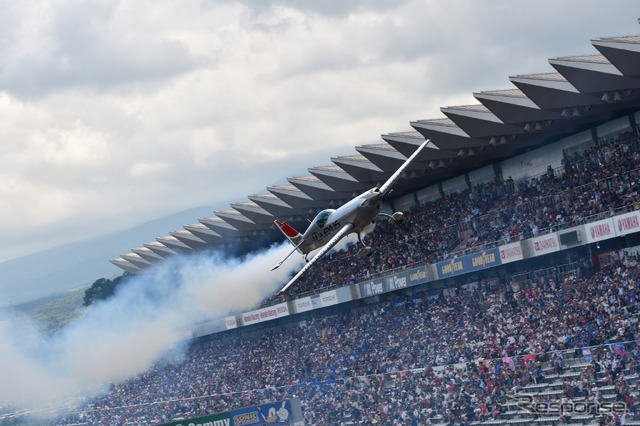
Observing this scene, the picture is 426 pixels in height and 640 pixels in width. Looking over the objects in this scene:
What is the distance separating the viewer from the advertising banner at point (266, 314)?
Answer: 59625 millimetres

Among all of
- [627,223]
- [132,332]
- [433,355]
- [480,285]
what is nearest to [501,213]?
[480,285]

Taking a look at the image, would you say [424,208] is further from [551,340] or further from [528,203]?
[551,340]

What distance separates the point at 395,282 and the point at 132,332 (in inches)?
1219

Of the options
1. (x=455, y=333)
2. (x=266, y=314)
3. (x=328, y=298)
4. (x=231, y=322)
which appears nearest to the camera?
(x=455, y=333)

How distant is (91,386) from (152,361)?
5.84 meters

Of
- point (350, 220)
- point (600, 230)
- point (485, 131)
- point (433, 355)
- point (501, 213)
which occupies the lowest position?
point (433, 355)

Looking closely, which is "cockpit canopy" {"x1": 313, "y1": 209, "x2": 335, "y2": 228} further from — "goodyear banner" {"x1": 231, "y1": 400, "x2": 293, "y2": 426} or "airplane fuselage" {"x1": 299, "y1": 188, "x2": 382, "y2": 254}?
"goodyear banner" {"x1": 231, "y1": 400, "x2": 293, "y2": 426}

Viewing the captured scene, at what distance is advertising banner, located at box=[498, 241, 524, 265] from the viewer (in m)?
41.5

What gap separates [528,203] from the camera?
4359 cm

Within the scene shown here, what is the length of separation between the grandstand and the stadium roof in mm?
112

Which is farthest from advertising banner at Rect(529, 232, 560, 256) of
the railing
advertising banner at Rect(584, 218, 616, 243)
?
advertising banner at Rect(584, 218, 616, 243)

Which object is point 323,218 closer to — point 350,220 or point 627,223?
point 350,220

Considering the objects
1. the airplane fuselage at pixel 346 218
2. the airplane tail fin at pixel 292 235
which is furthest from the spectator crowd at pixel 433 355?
the airplane fuselage at pixel 346 218

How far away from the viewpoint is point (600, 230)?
123 feet
